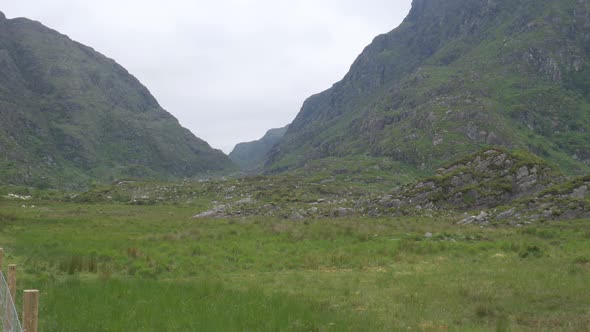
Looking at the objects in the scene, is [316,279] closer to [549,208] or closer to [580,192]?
[549,208]

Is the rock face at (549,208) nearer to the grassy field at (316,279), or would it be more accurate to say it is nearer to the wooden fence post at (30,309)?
the grassy field at (316,279)

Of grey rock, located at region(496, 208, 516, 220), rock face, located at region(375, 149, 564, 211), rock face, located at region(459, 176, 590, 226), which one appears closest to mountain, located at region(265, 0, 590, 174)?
rock face, located at region(375, 149, 564, 211)

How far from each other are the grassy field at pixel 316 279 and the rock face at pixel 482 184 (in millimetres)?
15118

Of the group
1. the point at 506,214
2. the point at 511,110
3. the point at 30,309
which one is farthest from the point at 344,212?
the point at 511,110

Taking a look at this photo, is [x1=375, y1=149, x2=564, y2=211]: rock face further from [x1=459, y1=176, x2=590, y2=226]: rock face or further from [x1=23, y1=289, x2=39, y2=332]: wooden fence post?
[x1=23, y1=289, x2=39, y2=332]: wooden fence post

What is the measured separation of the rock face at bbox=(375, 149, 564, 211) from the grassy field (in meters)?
15.1

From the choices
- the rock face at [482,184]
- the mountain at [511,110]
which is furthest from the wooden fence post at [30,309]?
the mountain at [511,110]

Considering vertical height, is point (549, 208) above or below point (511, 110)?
below

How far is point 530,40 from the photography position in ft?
627

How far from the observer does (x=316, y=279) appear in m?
20.8

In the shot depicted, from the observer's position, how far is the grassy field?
1377cm

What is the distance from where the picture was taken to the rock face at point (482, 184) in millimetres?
48406

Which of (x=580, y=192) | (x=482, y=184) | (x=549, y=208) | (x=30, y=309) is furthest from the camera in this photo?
(x=482, y=184)

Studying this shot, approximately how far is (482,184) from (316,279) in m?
37.0
